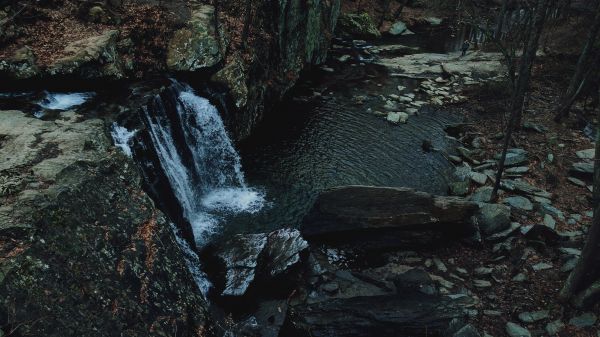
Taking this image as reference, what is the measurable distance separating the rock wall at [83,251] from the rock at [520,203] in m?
9.67

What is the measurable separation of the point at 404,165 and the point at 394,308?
7911 mm

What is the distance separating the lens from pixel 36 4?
13055 millimetres

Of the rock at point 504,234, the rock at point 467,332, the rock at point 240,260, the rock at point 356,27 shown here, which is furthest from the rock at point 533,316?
the rock at point 356,27

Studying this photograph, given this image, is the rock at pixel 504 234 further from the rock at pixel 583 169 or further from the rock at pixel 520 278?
the rock at pixel 583 169

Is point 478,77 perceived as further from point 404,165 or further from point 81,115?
point 81,115

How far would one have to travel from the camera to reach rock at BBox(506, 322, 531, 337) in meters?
7.55

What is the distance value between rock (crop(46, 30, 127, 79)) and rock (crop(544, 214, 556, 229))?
1353 cm

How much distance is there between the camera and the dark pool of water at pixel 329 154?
13.1 meters

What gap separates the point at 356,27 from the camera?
3288 cm

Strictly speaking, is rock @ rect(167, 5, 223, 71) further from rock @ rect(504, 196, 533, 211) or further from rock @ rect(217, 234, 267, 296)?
rock @ rect(504, 196, 533, 211)

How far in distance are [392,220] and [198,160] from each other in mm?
6981

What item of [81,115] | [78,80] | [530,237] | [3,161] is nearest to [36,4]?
[78,80]

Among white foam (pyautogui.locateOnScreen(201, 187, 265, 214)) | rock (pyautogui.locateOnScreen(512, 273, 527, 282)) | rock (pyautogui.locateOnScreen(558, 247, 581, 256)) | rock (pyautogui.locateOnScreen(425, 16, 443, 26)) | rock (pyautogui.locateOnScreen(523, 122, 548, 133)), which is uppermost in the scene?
rock (pyautogui.locateOnScreen(425, 16, 443, 26))

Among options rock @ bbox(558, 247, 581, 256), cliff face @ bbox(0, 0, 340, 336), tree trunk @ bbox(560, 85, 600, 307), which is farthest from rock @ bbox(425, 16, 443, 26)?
tree trunk @ bbox(560, 85, 600, 307)
